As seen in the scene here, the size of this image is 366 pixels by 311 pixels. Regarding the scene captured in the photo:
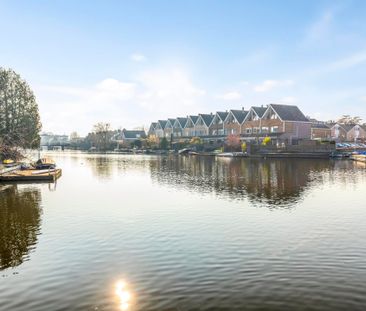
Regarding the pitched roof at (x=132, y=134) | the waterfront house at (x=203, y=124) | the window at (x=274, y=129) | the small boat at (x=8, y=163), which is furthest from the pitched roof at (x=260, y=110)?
the pitched roof at (x=132, y=134)

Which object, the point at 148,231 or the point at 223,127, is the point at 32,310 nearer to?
the point at 148,231

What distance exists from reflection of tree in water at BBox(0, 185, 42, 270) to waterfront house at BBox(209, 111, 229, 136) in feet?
310

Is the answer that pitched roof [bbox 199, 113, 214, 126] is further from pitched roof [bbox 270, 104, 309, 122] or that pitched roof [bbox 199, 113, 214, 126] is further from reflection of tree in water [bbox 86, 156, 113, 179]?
reflection of tree in water [bbox 86, 156, 113, 179]

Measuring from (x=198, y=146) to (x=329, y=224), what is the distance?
325 feet

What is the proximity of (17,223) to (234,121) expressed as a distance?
99490 millimetres

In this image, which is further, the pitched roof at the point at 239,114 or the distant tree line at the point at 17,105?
the pitched roof at the point at 239,114

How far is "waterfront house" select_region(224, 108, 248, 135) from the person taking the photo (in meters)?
113

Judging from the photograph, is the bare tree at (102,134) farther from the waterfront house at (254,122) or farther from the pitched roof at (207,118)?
the waterfront house at (254,122)

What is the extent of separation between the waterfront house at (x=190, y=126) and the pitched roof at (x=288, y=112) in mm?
44127

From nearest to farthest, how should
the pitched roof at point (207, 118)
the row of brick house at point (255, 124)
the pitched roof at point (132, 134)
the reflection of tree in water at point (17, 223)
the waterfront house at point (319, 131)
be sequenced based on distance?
the reflection of tree in water at point (17, 223), the row of brick house at point (255, 124), the waterfront house at point (319, 131), the pitched roof at point (207, 118), the pitched roof at point (132, 134)

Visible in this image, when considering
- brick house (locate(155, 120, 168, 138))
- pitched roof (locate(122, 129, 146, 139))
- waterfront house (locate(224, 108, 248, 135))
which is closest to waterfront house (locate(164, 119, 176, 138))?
brick house (locate(155, 120, 168, 138))

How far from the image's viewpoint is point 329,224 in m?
19.7

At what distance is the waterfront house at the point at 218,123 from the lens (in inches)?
4804

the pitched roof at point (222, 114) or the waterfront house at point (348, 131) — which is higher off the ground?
the pitched roof at point (222, 114)
